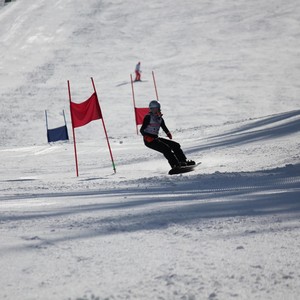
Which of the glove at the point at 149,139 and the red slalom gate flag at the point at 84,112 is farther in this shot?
the red slalom gate flag at the point at 84,112

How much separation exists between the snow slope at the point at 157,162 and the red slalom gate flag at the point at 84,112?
1.10 meters

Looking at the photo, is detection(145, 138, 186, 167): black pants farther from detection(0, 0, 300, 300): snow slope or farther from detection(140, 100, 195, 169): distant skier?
detection(0, 0, 300, 300): snow slope

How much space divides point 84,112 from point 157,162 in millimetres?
1933

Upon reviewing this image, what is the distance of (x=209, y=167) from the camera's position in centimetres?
909

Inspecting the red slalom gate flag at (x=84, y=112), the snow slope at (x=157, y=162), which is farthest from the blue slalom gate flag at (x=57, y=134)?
the red slalom gate flag at (x=84, y=112)

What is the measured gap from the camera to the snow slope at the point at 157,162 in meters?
2.31

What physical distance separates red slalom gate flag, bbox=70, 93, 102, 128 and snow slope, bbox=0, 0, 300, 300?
1.10 m

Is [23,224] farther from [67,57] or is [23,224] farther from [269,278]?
[67,57]

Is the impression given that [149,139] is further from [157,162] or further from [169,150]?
[157,162]

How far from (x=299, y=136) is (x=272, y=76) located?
17.8 meters

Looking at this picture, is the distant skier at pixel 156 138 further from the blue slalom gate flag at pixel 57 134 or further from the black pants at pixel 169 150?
the blue slalom gate flag at pixel 57 134

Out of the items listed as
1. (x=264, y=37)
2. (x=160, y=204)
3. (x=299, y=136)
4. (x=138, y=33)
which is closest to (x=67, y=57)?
(x=138, y=33)

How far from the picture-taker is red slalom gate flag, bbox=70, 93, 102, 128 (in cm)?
1038

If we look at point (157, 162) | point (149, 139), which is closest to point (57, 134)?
Answer: point (157, 162)
